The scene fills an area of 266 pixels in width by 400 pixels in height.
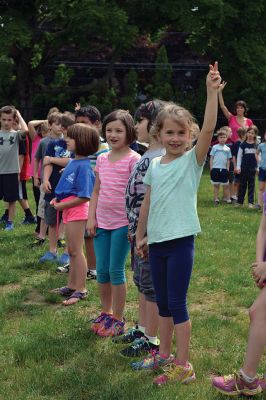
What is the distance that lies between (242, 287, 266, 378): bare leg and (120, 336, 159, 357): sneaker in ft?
3.18

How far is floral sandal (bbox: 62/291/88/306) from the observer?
5867 mm

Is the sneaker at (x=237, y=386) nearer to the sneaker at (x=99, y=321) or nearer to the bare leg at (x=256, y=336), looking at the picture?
the bare leg at (x=256, y=336)

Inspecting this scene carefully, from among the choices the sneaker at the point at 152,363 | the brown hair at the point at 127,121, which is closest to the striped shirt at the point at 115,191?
the brown hair at the point at 127,121

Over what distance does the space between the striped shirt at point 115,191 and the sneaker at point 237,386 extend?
5.22 feet

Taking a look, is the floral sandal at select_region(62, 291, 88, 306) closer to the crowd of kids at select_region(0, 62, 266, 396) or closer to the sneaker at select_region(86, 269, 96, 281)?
the crowd of kids at select_region(0, 62, 266, 396)

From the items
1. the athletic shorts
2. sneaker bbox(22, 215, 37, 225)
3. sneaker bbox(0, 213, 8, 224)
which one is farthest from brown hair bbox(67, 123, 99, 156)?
sneaker bbox(0, 213, 8, 224)

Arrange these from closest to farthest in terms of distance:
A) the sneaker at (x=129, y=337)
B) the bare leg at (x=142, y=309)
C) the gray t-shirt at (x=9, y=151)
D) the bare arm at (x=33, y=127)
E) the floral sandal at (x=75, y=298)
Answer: the bare leg at (x=142, y=309), the sneaker at (x=129, y=337), the floral sandal at (x=75, y=298), the bare arm at (x=33, y=127), the gray t-shirt at (x=9, y=151)

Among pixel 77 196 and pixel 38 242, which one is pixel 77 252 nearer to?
pixel 77 196

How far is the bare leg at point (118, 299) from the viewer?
500 centimetres

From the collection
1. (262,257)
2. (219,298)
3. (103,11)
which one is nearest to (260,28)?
(103,11)

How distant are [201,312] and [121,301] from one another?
37.4 inches

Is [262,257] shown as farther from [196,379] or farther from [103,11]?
[103,11]

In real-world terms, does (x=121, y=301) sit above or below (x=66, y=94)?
below

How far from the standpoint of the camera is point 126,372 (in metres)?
4.23
